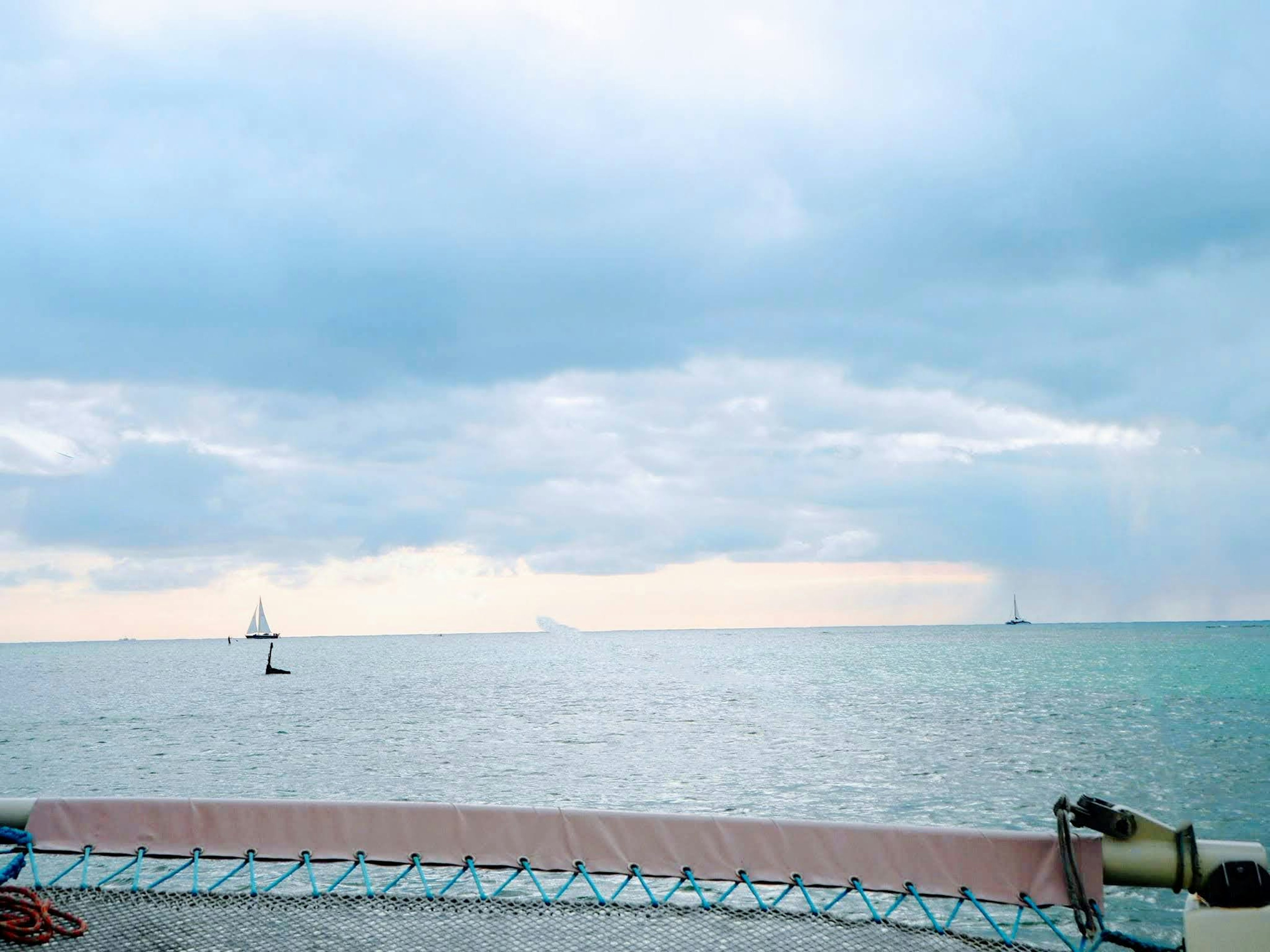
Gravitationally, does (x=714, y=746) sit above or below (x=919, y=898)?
below

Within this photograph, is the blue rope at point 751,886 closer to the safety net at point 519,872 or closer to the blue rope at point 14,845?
the safety net at point 519,872

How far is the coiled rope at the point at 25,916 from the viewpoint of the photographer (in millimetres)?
5613

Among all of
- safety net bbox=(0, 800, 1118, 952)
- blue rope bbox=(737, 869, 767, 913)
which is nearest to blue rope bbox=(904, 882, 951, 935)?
safety net bbox=(0, 800, 1118, 952)

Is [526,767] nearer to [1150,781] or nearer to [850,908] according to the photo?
[1150,781]

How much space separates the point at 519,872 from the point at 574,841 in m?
0.45

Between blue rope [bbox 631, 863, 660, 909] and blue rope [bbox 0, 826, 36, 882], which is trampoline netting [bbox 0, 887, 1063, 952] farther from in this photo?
blue rope [bbox 0, 826, 36, 882]

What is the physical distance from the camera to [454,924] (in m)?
6.11

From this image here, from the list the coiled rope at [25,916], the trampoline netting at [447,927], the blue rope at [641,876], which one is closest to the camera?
the coiled rope at [25,916]

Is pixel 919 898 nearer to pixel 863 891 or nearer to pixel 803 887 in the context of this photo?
pixel 863 891

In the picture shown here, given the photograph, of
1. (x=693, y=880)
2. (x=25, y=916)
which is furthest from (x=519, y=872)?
(x=25, y=916)

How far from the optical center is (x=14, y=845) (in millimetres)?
6508

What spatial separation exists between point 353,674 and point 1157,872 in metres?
144

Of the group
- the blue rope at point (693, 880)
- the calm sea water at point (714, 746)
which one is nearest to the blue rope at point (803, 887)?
the blue rope at point (693, 880)

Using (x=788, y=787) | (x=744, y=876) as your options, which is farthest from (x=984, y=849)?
(x=788, y=787)
